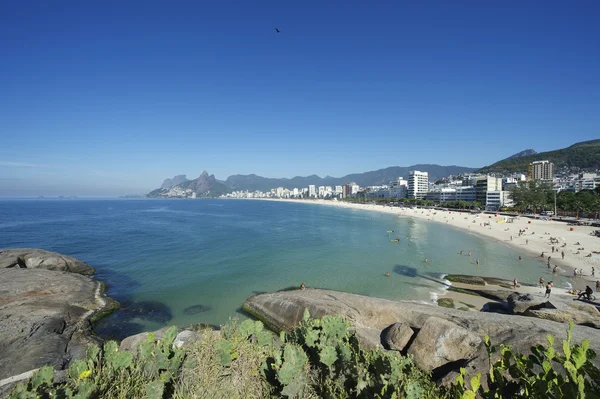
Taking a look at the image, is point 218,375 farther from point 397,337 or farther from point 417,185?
point 417,185

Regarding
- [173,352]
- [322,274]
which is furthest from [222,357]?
[322,274]

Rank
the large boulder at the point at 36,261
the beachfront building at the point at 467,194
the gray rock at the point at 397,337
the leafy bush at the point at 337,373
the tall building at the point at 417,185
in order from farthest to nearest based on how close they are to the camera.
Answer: the tall building at the point at 417,185 < the beachfront building at the point at 467,194 < the large boulder at the point at 36,261 < the gray rock at the point at 397,337 < the leafy bush at the point at 337,373

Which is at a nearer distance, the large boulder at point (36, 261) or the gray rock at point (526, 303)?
the gray rock at point (526, 303)

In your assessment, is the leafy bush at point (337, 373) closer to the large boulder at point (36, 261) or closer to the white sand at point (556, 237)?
the large boulder at point (36, 261)

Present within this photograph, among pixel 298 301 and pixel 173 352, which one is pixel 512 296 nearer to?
pixel 298 301

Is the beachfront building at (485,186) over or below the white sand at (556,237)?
over

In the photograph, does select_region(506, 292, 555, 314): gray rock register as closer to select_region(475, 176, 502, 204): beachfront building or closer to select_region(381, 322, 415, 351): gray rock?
select_region(381, 322, 415, 351): gray rock

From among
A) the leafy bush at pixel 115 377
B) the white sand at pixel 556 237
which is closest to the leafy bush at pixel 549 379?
the leafy bush at pixel 115 377

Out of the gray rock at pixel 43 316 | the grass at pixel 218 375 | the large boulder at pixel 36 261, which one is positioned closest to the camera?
the grass at pixel 218 375

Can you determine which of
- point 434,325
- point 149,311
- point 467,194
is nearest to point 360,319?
point 434,325
